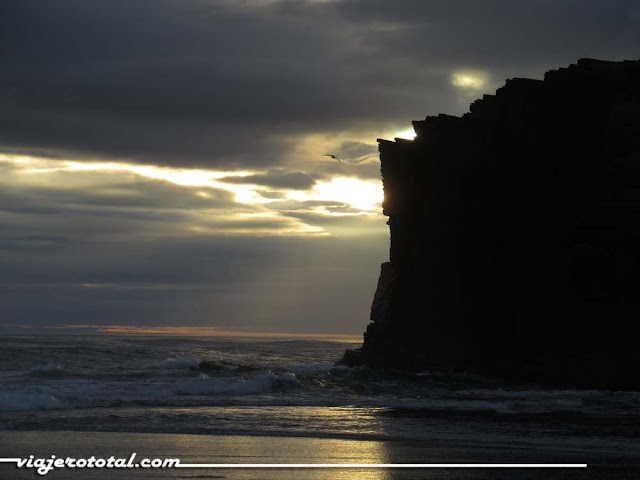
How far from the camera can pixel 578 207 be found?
37.4m

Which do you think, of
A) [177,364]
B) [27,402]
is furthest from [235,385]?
[177,364]

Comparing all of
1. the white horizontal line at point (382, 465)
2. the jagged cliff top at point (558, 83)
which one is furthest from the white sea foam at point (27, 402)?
the jagged cliff top at point (558, 83)

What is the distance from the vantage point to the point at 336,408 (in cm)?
2511

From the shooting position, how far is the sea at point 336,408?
1930cm

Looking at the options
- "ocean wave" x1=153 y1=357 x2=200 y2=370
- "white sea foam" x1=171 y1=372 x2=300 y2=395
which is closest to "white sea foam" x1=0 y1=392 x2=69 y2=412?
"white sea foam" x1=171 y1=372 x2=300 y2=395

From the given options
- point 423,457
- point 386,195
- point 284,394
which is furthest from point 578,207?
point 423,457

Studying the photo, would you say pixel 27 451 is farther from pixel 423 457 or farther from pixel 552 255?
pixel 552 255

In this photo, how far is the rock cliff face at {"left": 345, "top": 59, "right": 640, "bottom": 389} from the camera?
35719 millimetres

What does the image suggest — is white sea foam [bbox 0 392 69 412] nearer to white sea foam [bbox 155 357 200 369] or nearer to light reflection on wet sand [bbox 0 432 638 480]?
light reflection on wet sand [bbox 0 432 638 480]

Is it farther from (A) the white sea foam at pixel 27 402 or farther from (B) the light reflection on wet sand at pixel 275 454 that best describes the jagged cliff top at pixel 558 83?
(A) the white sea foam at pixel 27 402

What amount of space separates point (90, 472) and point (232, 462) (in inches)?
98.1

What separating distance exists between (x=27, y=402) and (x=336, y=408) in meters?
8.90

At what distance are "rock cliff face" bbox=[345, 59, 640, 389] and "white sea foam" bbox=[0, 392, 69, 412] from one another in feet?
71.6

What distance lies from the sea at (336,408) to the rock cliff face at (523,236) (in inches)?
96.2
